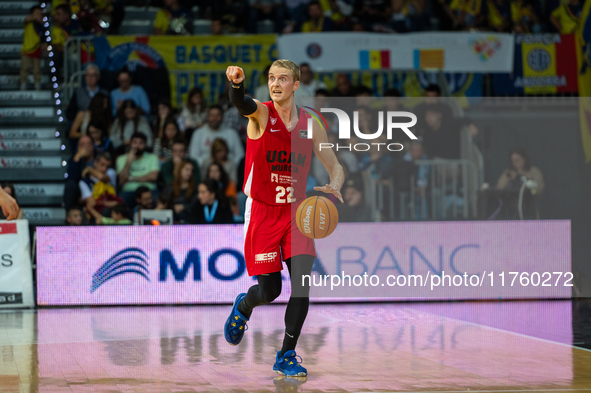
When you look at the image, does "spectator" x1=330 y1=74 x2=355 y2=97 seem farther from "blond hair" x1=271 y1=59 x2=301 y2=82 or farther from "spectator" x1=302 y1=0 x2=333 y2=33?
"blond hair" x1=271 y1=59 x2=301 y2=82

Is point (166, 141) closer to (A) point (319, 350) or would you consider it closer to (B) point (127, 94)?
(B) point (127, 94)

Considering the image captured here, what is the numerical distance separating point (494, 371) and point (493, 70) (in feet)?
30.0

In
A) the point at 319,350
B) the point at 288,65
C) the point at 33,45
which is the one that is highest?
the point at 33,45

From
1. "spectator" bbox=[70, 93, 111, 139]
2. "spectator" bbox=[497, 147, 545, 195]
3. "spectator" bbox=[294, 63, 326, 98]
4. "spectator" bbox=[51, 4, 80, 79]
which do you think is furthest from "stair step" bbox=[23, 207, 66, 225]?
"spectator" bbox=[497, 147, 545, 195]

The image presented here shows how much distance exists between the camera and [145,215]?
10805 mm

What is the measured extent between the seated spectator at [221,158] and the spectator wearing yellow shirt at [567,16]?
7.37 meters

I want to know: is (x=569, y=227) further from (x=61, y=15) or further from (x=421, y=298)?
(x=61, y=15)

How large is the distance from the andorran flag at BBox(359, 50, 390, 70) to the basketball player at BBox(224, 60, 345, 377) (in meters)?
8.06

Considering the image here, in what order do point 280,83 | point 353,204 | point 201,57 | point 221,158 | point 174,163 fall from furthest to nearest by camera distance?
point 201,57, point 221,158, point 174,163, point 353,204, point 280,83

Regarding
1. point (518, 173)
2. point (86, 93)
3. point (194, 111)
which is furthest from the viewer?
point (86, 93)

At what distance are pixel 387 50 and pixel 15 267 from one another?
7.18 m

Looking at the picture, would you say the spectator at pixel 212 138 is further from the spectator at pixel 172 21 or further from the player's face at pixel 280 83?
the player's face at pixel 280 83

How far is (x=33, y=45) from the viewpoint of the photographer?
1462 cm

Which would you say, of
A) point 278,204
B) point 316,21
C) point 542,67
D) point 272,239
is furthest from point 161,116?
point 272,239
